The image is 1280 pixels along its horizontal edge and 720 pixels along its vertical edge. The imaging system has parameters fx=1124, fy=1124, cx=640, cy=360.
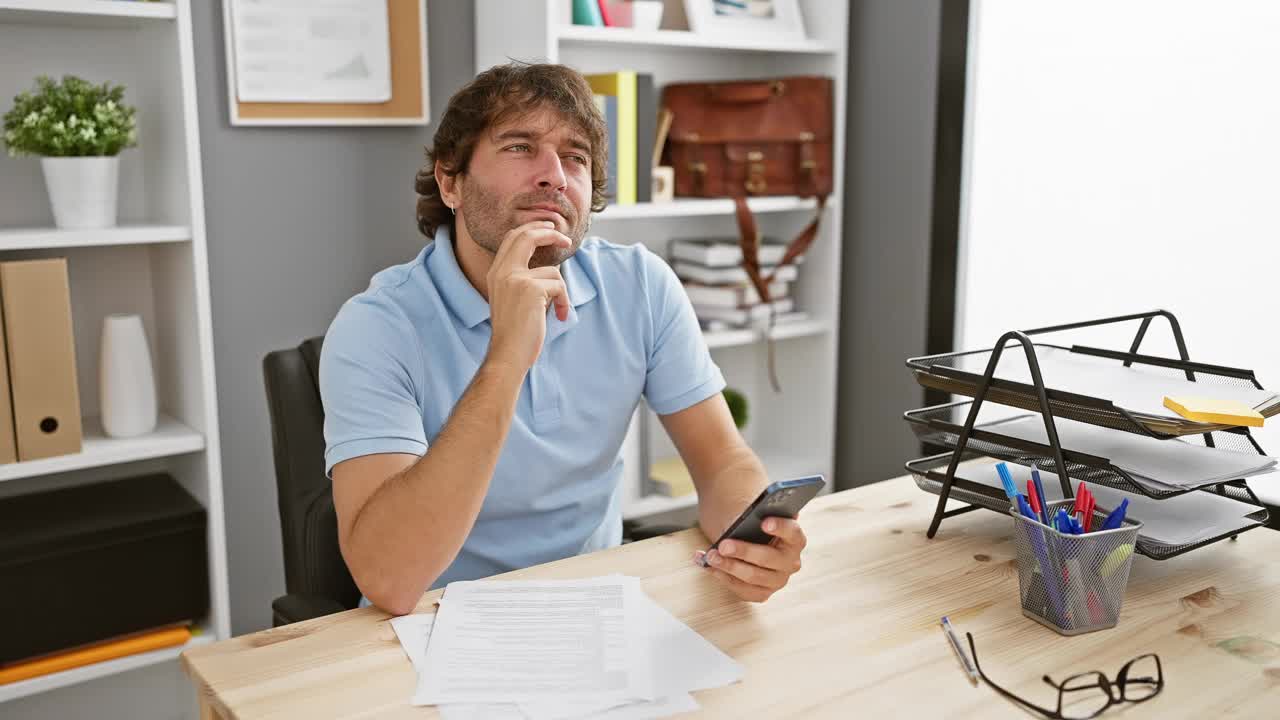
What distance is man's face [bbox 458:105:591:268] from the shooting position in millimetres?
1566

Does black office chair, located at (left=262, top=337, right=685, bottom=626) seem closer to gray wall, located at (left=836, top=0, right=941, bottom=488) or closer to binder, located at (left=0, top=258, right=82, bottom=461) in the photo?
binder, located at (left=0, top=258, right=82, bottom=461)

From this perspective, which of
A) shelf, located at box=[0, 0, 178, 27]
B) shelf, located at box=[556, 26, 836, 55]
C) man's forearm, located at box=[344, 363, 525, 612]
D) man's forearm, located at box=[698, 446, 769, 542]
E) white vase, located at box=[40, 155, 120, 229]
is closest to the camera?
man's forearm, located at box=[344, 363, 525, 612]

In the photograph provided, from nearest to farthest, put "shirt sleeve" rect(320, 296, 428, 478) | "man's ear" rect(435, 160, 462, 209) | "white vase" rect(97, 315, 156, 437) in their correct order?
"shirt sleeve" rect(320, 296, 428, 478)
"man's ear" rect(435, 160, 462, 209)
"white vase" rect(97, 315, 156, 437)

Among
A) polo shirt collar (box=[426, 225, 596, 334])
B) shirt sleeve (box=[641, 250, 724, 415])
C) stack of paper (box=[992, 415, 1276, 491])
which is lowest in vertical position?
stack of paper (box=[992, 415, 1276, 491])

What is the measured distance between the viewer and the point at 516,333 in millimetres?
1415

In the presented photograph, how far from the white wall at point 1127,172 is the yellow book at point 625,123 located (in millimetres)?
853

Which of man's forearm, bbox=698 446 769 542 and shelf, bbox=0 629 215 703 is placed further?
shelf, bbox=0 629 215 703

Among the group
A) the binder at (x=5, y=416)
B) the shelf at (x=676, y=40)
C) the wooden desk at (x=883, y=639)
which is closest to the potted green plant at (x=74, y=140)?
the binder at (x=5, y=416)

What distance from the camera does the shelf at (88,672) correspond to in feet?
6.79

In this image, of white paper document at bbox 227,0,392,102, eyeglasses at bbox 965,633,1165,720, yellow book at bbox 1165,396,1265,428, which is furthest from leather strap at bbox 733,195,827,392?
eyeglasses at bbox 965,633,1165,720

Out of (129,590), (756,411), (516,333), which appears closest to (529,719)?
(516,333)

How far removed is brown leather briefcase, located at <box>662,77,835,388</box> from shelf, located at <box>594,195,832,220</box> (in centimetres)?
3

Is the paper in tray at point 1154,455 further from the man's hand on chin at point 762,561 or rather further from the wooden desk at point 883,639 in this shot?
the man's hand on chin at point 762,561

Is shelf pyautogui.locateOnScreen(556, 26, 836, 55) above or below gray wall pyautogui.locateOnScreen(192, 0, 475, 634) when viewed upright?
above
